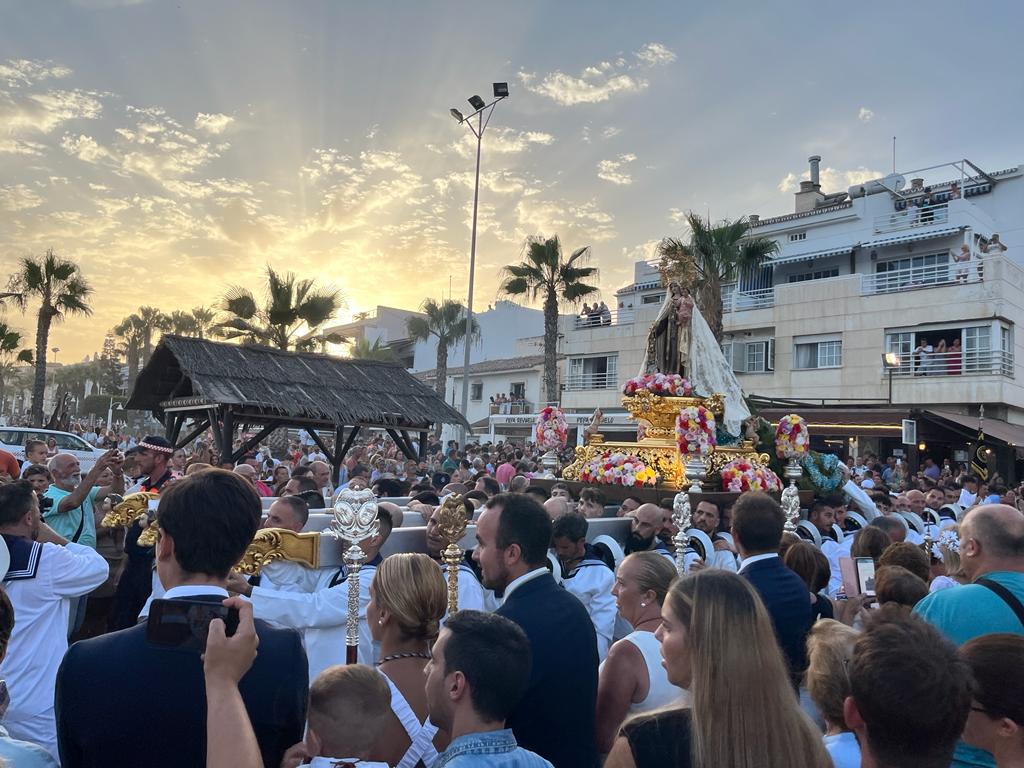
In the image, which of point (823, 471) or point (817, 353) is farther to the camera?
point (817, 353)

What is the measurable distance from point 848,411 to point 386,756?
2464 cm

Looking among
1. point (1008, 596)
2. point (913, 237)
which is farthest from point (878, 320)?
point (1008, 596)

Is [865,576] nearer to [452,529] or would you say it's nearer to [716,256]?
[452,529]

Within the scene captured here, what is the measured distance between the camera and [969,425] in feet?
75.1

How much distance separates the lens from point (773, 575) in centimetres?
429

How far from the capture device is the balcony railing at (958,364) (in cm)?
2498

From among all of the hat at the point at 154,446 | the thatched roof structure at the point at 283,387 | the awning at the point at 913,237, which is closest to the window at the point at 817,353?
the awning at the point at 913,237

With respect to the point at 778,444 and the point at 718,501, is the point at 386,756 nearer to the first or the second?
the point at 718,501

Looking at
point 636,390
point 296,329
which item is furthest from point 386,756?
point 296,329

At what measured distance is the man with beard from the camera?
399cm

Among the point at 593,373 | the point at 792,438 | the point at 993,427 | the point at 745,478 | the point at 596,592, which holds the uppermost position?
the point at 593,373

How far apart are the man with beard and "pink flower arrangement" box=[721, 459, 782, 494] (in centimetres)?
771

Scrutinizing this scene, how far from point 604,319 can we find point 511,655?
3622cm

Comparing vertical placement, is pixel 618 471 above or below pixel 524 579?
above
